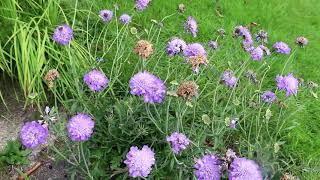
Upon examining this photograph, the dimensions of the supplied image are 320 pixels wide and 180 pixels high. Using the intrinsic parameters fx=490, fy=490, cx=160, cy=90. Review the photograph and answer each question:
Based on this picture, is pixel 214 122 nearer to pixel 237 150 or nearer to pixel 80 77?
pixel 237 150

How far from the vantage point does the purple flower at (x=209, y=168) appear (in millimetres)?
1746

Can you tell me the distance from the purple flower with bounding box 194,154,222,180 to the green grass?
0.30m

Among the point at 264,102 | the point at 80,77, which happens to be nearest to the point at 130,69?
Answer: the point at 80,77

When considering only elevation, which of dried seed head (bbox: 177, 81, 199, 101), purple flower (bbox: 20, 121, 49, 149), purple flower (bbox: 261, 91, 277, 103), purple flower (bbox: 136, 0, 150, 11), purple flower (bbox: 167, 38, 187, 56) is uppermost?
purple flower (bbox: 136, 0, 150, 11)

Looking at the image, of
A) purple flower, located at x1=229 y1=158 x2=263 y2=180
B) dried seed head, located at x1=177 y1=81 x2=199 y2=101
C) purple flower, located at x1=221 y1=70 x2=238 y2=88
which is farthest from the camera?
purple flower, located at x1=221 y1=70 x2=238 y2=88

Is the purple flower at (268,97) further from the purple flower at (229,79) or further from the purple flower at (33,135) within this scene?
the purple flower at (33,135)

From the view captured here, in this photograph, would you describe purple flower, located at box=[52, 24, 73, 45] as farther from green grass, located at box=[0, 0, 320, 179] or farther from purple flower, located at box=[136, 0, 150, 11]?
purple flower, located at box=[136, 0, 150, 11]

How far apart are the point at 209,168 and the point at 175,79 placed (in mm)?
890

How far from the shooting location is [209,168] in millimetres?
1760

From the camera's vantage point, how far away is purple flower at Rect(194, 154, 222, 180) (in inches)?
68.7

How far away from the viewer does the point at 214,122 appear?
2414mm

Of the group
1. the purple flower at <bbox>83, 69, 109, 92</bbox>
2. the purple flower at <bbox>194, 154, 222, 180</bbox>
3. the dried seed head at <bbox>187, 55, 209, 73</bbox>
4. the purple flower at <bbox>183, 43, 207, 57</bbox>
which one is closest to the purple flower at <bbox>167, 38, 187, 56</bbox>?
the purple flower at <bbox>183, 43, 207, 57</bbox>

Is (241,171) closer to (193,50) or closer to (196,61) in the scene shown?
(196,61)

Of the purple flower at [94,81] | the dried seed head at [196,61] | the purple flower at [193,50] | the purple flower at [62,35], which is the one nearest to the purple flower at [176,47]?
the purple flower at [193,50]
